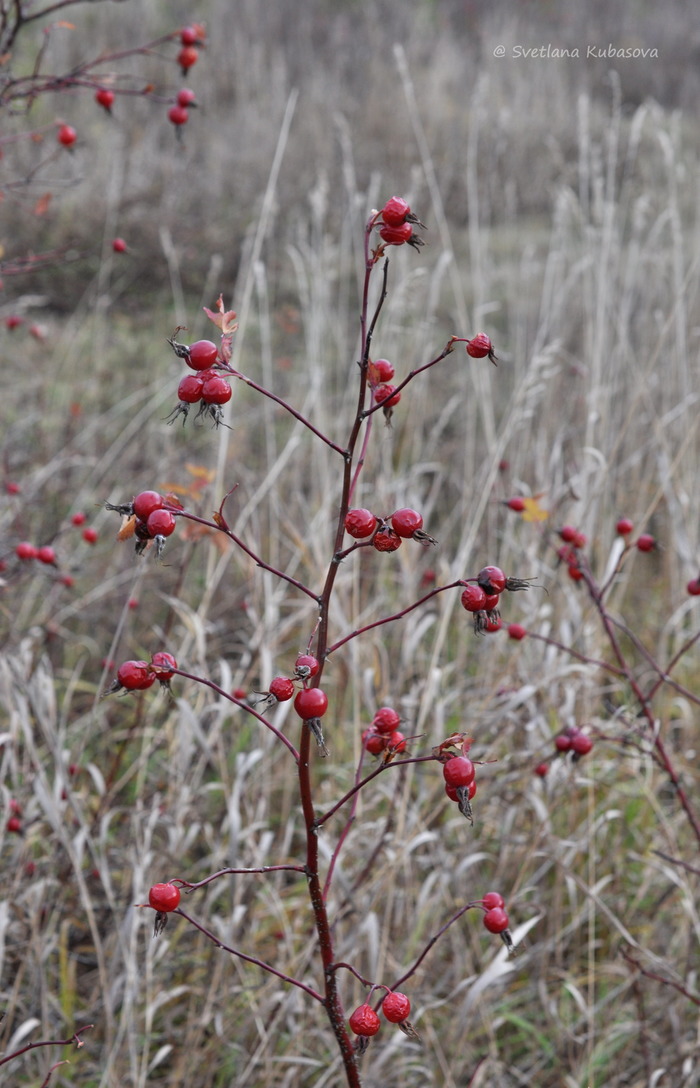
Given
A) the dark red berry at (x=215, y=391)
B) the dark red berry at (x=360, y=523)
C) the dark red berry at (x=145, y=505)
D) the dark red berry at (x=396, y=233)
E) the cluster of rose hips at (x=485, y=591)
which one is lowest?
the cluster of rose hips at (x=485, y=591)

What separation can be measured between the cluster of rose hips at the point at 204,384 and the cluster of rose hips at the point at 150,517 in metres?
0.07

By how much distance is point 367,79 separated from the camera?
8164mm

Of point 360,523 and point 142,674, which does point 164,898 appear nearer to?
point 142,674

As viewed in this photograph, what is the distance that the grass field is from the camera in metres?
1.54

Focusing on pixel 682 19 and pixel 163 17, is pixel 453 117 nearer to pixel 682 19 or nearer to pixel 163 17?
pixel 163 17

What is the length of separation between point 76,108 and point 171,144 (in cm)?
88

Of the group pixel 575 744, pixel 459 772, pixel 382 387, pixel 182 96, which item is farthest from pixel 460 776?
pixel 182 96

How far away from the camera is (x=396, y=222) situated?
2.49ft

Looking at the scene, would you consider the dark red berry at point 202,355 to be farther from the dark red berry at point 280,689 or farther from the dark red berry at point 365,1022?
the dark red berry at point 365,1022

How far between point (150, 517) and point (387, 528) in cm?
19

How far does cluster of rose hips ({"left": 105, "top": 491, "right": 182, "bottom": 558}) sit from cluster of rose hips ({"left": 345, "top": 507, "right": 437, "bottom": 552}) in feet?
0.48

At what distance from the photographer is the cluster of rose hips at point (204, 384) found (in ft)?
2.45

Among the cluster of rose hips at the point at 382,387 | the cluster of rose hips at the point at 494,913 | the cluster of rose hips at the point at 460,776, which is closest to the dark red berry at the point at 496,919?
the cluster of rose hips at the point at 494,913

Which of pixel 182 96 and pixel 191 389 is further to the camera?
pixel 182 96
